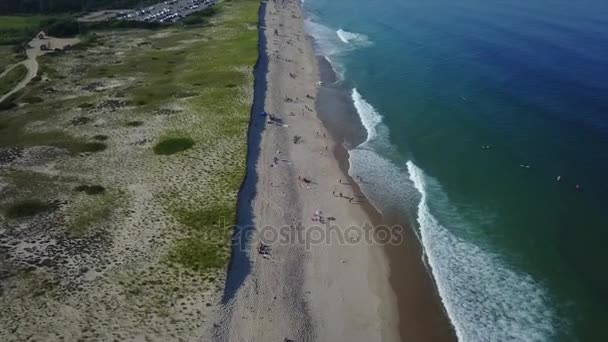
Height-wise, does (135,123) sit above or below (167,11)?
below

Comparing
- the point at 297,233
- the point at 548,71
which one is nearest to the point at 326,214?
the point at 297,233

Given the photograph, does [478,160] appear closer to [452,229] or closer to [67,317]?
[452,229]

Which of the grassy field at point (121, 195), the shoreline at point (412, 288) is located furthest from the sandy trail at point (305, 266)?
the grassy field at point (121, 195)

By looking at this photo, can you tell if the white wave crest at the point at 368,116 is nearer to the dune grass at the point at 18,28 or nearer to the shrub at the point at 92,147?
the shrub at the point at 92,147

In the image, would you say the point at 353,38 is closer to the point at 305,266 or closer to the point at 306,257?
the point at 306,257

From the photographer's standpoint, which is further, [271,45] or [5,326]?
[271,45]

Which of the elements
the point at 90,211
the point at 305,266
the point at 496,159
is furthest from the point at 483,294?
the point at 90,211
